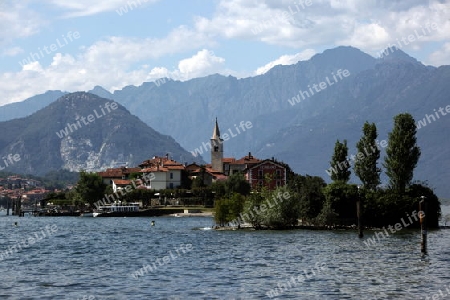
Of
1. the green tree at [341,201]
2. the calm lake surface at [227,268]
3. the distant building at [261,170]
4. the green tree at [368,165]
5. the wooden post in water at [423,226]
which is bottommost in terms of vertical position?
the calm lake surface at [227,268]

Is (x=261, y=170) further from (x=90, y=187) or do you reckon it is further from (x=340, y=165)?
(x=340, y=165)

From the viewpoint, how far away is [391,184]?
99.2 meters

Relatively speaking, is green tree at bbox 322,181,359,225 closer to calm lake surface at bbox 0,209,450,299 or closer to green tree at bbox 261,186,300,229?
green tree at bbox 261,186,300,229

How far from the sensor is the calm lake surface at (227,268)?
1555 inches

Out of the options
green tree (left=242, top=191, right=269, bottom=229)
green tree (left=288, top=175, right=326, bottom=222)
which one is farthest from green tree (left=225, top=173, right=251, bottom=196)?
green tree (left=242, top=191, right=269, bottom=229)

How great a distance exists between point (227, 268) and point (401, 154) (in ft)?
173

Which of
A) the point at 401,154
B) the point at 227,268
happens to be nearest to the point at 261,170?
the point at 401,154

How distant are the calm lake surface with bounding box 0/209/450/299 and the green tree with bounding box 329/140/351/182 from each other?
1076 inches

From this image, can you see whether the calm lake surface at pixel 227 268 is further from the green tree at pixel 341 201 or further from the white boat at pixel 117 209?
the white boat at pixel 117 209

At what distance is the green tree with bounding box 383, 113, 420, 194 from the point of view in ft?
319

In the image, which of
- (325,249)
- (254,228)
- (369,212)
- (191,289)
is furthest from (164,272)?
(369,212)

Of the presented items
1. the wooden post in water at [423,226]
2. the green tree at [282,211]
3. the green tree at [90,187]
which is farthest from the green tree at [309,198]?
the green tree at [90,187]

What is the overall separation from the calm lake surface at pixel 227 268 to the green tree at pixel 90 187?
333ft

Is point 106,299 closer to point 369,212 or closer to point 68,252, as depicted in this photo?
point 68,252
